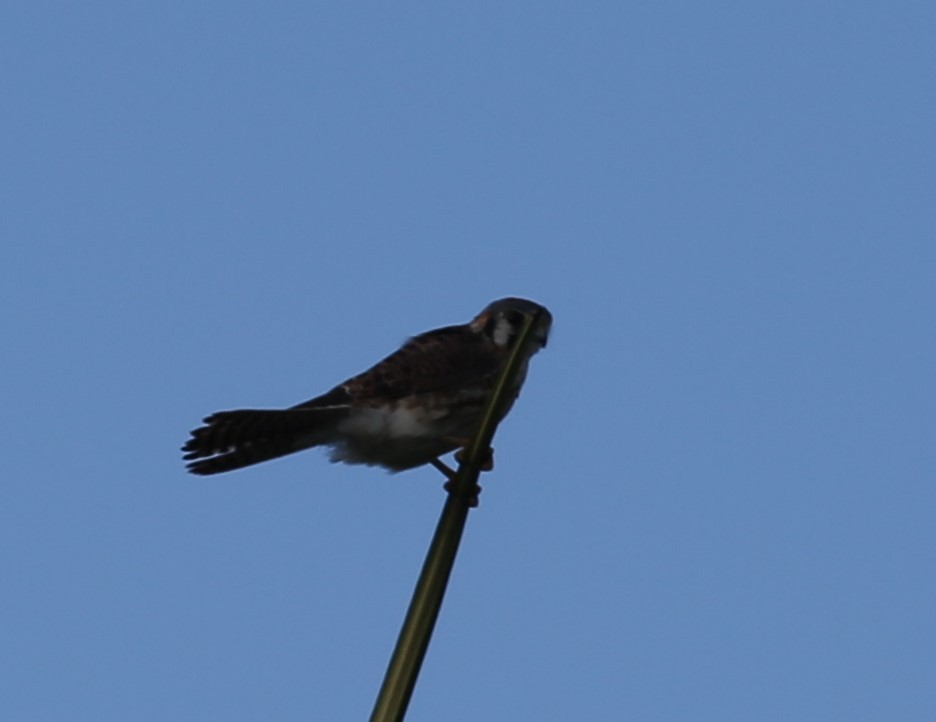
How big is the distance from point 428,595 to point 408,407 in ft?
12.0

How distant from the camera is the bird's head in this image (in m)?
5.27

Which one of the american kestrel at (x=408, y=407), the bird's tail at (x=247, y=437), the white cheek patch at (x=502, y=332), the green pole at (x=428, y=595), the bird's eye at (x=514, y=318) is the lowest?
the green pole at (x=428, y=595)

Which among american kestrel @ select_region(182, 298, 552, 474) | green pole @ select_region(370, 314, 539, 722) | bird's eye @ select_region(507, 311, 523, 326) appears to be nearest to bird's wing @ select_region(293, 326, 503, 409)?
american kestrel @ select_region(182, 298, 552, 474)

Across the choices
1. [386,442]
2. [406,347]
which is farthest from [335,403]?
[406,347]

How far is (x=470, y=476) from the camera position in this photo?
1.17 m

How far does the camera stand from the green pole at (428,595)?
869 millimetres

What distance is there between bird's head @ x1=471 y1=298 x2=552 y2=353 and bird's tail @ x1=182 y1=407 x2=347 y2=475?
1237 millimetres

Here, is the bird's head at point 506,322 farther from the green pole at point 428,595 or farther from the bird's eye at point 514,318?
the green pole at point 428,595

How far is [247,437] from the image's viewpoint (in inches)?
141

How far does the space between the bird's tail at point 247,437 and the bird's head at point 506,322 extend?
1.24 m

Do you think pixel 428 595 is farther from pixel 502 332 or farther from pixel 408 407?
pixel 502 332

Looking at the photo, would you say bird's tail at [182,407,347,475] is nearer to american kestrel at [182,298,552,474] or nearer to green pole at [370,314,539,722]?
american kestrel at [182,298,552,474]

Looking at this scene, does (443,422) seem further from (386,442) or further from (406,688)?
(406,688)

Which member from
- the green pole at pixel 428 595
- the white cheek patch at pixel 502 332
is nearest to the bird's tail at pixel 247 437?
the white cheek patch at pixel 502 332
